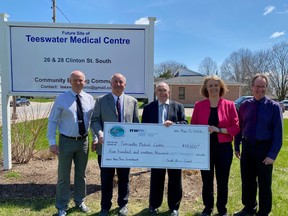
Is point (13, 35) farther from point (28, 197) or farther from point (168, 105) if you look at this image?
point (168, 105)

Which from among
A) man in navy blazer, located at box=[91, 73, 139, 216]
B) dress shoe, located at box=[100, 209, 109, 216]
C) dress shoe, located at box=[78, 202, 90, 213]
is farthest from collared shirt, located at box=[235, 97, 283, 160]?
dress shoe, located at box=[78, 202, 90, 213]

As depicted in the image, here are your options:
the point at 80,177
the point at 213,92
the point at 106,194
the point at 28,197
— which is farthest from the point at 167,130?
the point at 28,197

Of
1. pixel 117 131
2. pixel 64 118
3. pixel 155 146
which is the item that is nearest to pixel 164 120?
pixel 155 146

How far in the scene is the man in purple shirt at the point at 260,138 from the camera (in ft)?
12.4

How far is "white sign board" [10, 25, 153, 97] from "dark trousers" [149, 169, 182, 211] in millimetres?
1958

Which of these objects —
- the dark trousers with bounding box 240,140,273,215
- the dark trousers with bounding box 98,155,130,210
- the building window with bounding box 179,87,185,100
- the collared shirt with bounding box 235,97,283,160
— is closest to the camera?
the collared shirt with bounding box 235,97,283,160

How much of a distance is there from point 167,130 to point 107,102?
96 centimetres

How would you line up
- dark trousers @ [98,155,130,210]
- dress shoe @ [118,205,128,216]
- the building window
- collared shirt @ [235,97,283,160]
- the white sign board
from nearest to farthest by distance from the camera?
collared shirt @ [235,97,283,160]
dark trousers @ [98,155,130,210]
dress shoe @ [118,205,128,216]
the white sign board
the building window

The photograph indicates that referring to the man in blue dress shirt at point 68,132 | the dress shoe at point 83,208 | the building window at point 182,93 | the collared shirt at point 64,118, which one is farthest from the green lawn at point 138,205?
the building window at point 182,93

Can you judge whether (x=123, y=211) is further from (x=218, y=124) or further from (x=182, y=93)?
(x=182, y=93)

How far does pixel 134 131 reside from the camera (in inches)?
160

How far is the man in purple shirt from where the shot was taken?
3.78 m

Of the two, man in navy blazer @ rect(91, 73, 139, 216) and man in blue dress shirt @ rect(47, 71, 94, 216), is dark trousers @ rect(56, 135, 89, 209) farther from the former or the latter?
man in navy blazer @ rect(91, 73, 139, 216)

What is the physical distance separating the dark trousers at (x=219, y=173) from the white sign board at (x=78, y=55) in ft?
7.13
